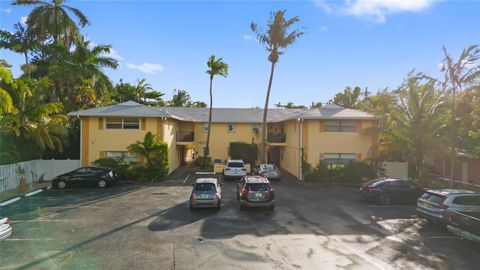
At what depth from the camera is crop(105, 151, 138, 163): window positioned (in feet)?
94.4

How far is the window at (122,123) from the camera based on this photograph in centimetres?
2897

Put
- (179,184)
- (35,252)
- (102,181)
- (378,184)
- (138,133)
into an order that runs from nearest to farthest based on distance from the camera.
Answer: (35,252)
(378,184)
(102,181)
(179,184)
(138,133)

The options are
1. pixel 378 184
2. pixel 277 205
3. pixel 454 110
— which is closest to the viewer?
pixel 277 205

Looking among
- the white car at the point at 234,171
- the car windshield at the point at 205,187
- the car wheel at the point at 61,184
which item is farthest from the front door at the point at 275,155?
the car windshield at the point at 205,187

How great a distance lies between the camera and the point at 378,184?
2052 centimetres

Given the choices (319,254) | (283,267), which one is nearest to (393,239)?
(319,254)

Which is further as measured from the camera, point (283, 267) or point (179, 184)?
point (179, 184)

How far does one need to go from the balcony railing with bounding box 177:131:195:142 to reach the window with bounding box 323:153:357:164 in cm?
1521

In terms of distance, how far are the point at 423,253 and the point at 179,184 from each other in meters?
17.9

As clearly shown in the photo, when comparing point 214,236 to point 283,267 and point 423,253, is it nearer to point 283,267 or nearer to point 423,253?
point 283,267

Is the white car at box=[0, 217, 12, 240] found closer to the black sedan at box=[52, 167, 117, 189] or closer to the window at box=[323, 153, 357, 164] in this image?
the black sedan at box=[52, 167, 117, 189]

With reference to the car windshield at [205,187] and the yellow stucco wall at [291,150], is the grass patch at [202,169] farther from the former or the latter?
the car windshield at [205,187]

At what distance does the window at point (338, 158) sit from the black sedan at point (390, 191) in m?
8.90

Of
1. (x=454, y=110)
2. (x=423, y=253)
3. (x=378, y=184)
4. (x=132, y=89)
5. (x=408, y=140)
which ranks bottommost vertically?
(x=423, y=253)
